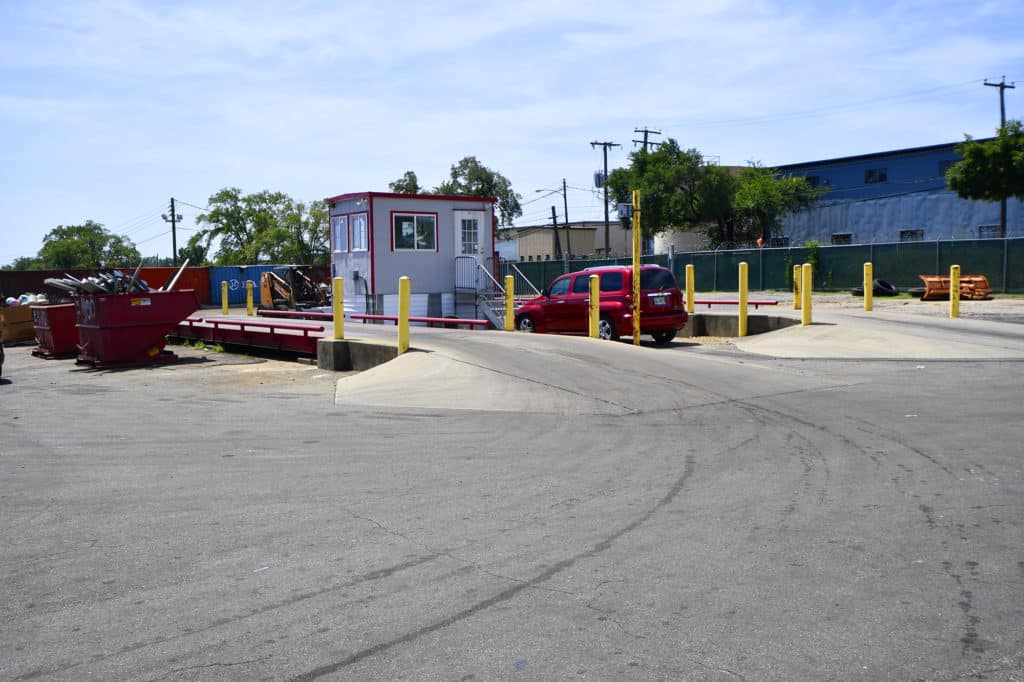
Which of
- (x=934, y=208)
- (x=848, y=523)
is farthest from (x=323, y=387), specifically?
(x=934, y=208)

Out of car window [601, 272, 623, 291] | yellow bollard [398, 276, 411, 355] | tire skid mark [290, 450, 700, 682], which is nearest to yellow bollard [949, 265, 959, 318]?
car window [601, 272, 623, 291]

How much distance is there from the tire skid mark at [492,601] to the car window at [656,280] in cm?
1327

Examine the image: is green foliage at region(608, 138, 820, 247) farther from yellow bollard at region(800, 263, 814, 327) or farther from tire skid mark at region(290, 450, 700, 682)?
tire skid mark at region(290, 450, 700, 682)

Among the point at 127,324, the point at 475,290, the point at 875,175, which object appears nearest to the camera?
the point at 127,324

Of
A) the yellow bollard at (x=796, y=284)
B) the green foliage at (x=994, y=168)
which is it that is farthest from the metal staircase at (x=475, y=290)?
the green foliage at (x=994, y=168)

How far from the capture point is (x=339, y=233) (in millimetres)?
29406

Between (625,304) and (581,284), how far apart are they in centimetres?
177

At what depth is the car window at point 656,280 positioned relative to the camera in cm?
1948

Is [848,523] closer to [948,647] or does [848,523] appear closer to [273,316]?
[948,647]

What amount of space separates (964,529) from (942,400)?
18.0 feet

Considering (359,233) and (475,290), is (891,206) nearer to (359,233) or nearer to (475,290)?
(475,290)

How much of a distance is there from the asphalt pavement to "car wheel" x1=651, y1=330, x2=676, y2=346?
8.37 m

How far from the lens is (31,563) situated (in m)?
5.28

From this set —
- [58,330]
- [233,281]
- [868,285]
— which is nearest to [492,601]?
[58,330]
